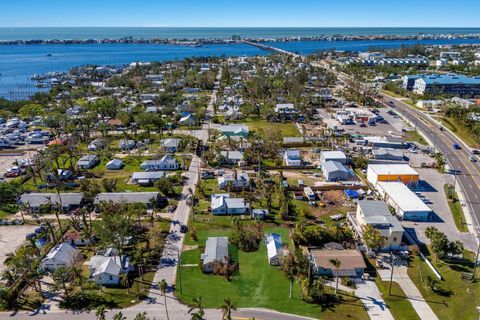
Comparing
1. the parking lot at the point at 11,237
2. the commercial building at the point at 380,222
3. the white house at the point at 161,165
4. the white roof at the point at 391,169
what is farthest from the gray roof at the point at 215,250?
the white roof at the point at 391,169

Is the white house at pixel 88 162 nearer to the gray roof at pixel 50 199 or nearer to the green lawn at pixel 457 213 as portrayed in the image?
the gray roof at pixel 50 199

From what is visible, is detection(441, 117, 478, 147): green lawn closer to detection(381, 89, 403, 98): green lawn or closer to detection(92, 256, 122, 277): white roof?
detection(381, 89, 403, 98): green lawn

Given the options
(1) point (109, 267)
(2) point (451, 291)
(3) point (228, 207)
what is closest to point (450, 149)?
(2) point (451, 291)

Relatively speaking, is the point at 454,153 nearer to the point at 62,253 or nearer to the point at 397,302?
the point at 397,302

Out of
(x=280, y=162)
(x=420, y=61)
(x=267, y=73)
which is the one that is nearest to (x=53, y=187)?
(x=280, y=162)

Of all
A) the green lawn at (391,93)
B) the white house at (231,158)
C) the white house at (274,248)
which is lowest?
the white house at (274,248)

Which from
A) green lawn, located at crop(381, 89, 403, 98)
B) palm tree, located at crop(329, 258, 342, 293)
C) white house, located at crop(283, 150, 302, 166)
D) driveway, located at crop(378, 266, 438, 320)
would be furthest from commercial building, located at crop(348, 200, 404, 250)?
green lawn, located at crop(381, 89, 403, 98)
